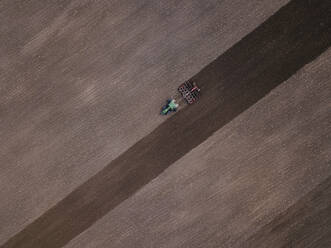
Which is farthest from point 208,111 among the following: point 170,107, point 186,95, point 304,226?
point 304,226

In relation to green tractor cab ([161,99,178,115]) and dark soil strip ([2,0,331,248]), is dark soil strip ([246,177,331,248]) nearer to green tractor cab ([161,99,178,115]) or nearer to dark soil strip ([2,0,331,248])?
dark soil strip ([2,0,331,248])

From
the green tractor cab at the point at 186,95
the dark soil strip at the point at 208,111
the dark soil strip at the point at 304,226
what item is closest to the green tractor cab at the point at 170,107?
the green tractor cab at the point at 186,95

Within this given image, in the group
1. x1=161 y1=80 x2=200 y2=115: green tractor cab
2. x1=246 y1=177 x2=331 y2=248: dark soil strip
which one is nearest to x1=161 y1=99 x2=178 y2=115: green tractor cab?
x1=161 y1=80 x2=200 y2=115: green tractor cab

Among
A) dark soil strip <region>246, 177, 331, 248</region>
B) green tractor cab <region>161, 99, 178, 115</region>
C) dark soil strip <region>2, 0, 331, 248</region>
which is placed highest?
green tractor cab <region>161, 99, 178, 115</region>

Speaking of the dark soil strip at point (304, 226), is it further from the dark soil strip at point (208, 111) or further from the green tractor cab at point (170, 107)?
the green tractor cab at point (170, 107)

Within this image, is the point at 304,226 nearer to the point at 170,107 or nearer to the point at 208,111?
the point at 208,111

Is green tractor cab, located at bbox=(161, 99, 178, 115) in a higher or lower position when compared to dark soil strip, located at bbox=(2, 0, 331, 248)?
higher
